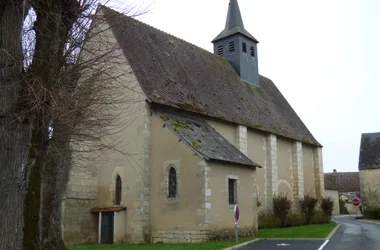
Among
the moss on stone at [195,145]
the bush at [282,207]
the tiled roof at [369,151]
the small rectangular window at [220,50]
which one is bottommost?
the bush at [282,207]

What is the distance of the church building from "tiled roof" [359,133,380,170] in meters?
23.4

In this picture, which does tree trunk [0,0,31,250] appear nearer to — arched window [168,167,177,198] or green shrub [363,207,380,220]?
arched window [168,167,177,198]

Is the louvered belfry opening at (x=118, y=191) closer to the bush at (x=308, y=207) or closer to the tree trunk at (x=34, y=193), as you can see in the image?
the tree trunk at (x=34, y=193)

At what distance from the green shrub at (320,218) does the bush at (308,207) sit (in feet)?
1.25

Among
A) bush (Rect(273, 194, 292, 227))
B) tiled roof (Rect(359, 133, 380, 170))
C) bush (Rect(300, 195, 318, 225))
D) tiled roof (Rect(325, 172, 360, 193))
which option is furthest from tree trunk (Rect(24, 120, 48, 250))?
tiled roof (Rect(325, 172, 360, 193))

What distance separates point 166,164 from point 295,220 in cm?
1099

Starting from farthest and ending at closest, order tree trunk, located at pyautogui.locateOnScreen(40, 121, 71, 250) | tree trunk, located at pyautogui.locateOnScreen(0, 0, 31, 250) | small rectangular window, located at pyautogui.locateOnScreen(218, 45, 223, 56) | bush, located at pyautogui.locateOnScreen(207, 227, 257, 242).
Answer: small rectangular window, located at pyautogui.locateOnScreen(218, 45, 223, 56), bush, located at pyautogui.locateOnScreen(207, 227, 257, 242), tree trunk, located at pyautogui.locateOnScreen(40, 121, 71, 250), tree trunk, located at pyautogui.locateOnScreen(0, 0, 31, 250)

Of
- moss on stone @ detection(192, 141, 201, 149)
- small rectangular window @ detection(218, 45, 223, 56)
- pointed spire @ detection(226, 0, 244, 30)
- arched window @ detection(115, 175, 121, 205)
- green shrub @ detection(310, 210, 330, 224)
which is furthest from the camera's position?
pointed spire @ detection(226, 0, 244, 30)

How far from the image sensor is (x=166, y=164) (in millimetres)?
16766

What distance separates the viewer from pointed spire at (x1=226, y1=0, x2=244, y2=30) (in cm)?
2964

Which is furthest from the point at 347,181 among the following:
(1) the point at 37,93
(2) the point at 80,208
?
(1) the point at 37,93

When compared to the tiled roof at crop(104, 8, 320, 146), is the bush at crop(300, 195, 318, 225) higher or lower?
lower

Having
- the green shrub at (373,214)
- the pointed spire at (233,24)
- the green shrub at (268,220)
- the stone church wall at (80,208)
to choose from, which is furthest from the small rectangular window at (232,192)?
the green shrub at (373,214)

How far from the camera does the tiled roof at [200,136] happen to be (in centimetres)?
1634
